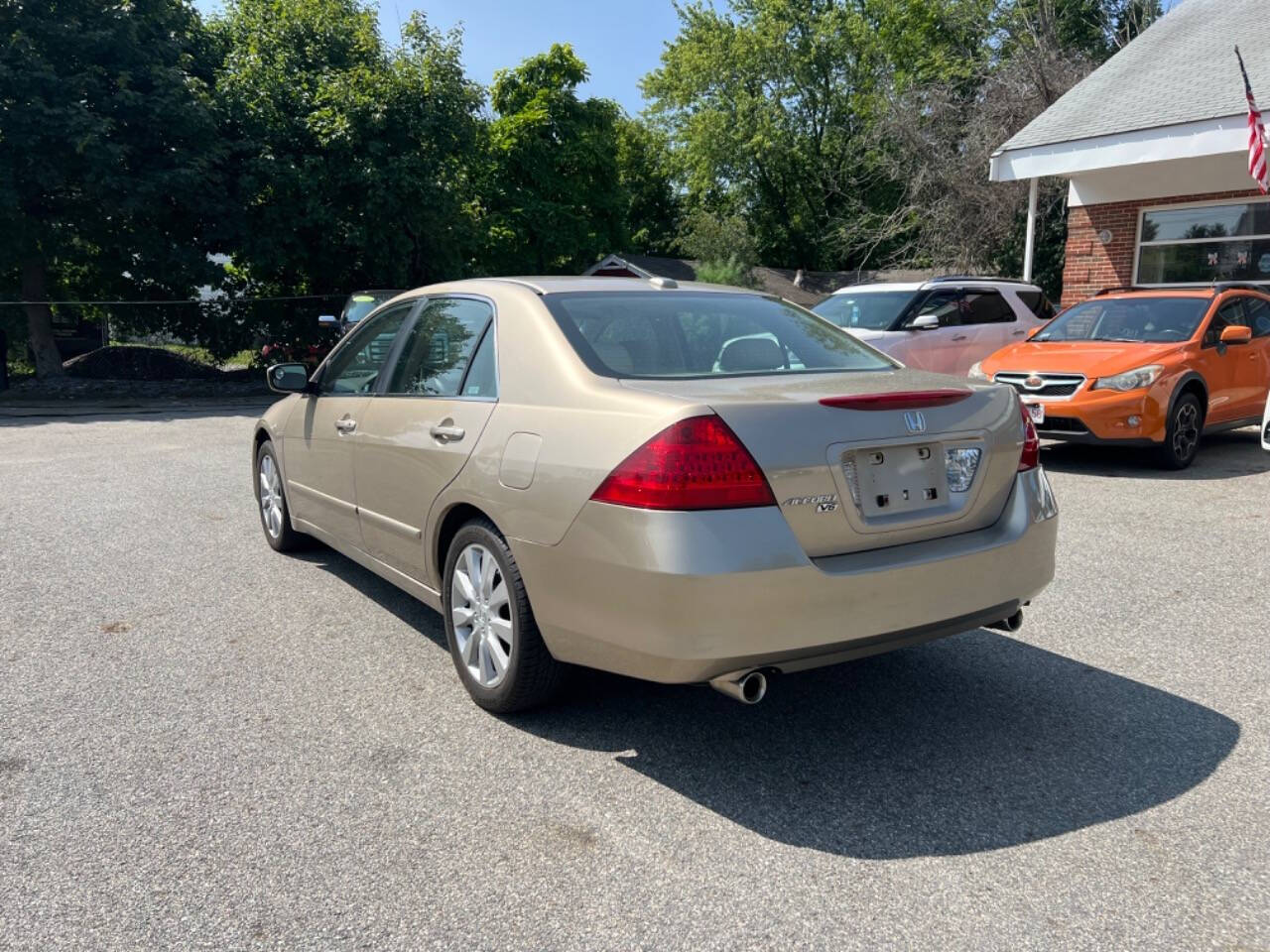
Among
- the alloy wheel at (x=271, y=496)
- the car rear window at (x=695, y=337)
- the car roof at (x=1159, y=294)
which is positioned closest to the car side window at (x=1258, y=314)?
the car roof at (x=1159, y=294)

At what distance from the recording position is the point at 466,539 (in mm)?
3670

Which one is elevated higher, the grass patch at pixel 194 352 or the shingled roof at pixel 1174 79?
the shingled roof at pixel 1174 79

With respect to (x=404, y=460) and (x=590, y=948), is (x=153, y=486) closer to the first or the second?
(x=404, y=460)

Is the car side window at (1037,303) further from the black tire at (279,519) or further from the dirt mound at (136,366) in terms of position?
the dirt mound at (136,366)

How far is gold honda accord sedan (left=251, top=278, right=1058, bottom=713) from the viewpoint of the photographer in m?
2.90

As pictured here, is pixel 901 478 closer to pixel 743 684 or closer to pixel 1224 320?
pixel 743 684

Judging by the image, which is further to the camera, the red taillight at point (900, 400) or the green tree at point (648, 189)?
the green tree at point (648, 189)

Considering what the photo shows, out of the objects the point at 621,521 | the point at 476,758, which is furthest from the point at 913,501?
the point at 476,758

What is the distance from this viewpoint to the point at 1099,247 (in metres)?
16.2

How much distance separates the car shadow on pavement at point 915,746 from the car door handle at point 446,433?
100cm

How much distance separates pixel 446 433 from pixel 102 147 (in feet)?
53.4

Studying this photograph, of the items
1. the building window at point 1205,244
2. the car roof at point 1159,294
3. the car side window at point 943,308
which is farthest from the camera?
the building window at point 1205,244

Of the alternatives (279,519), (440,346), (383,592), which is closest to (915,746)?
(440,346)

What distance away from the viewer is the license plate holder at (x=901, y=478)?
311 cm
